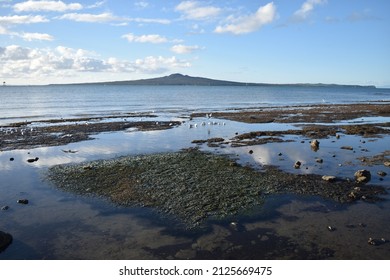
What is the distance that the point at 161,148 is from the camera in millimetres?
27984

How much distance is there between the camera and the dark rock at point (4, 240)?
38.7 feet

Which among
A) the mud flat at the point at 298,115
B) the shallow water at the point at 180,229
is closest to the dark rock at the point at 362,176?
Result: the shallow water at the point at 180,229

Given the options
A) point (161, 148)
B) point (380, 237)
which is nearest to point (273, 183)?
point (380, 237)

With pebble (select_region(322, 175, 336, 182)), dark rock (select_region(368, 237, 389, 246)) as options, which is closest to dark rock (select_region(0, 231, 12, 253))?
dark rock (select_region(368, 237, 389, 246))

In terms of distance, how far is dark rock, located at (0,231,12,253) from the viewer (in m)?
11.8

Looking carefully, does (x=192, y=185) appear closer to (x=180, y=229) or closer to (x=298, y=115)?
(x=180, y=229)

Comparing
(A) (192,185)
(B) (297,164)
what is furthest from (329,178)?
(A) (192,185)

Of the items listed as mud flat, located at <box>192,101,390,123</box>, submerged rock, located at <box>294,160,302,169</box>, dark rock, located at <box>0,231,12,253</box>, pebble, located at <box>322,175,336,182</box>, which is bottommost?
dark rock, located at <box>0,231,12,253</box>

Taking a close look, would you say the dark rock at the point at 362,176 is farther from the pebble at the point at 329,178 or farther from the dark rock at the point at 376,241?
the dark rock at the point at 376,241

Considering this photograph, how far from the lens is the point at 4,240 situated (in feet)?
39.4

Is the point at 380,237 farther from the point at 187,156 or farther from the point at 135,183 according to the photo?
the point at 187,156

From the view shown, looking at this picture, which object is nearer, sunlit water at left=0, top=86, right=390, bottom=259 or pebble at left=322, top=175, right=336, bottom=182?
sunlit water at left=0, top=86, right=390, bottom=259

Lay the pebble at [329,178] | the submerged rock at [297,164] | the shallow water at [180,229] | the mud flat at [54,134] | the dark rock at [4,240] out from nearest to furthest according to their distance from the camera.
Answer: the shallow water at [180,229] → the dark rock at [4,240] → the pebble at [329,178] → the submerged rock at [297,164] → the mud flat at [54,134]

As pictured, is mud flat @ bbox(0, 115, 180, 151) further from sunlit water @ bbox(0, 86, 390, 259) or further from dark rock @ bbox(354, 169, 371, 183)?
dark rock @ bbox(354, 169, 371, 183)
